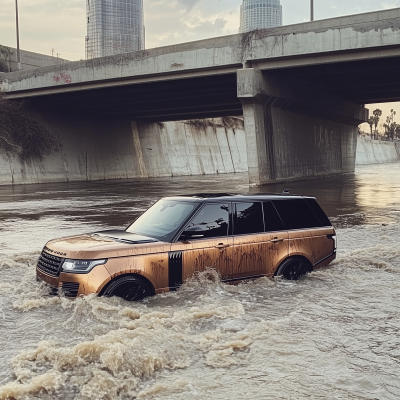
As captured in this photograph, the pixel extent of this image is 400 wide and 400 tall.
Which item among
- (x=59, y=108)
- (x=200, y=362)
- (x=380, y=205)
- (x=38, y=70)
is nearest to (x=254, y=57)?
(x=380, y=205)

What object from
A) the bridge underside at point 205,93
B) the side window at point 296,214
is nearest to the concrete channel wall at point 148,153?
the bridge underside at point 205,93

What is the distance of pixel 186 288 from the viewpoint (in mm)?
7031

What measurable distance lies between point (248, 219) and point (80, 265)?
261cm

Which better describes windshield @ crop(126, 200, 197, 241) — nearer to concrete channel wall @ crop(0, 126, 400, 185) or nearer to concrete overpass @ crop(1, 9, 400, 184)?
concrete overpass @ crop(1, 9, 400, 184)

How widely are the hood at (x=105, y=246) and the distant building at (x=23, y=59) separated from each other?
51453mm

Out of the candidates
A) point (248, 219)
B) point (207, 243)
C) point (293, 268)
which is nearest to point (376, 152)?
point (293, 268)

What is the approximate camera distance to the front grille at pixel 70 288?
6344mm

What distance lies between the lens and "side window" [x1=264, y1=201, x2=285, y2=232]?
26.0ft

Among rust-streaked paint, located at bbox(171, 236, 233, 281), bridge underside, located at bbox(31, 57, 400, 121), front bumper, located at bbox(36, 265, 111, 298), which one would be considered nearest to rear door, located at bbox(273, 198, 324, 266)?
rust-streaked paint, located at bbox(171, 236, 233, 281)

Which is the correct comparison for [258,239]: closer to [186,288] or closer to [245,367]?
[186,288]

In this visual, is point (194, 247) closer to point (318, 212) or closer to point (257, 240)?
Result: point (257, 240)

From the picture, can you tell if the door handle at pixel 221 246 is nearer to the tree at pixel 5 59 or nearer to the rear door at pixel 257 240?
the rear door at pixel 257 240

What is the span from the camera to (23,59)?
57.9 metres

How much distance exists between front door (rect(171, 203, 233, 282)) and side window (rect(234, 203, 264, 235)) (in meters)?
0.15
